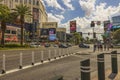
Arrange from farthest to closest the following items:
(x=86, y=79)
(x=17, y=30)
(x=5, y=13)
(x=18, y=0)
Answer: (x=18, y=0), (x=17, y=30), (x=5, y=13), (x=86, y=79)

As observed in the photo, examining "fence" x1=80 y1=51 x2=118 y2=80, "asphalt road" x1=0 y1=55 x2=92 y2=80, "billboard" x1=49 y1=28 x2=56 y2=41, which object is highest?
"billboard" x1=49 y1=28 x2=56 y2=41

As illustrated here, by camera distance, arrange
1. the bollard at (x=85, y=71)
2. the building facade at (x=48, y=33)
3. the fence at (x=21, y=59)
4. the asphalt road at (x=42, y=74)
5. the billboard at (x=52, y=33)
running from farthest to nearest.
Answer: the building facade at (x=48, y=33) < the billboard at (x=52, y=33) < the fence at (x=21, y=59) < the asphalt road at (x=42, y=74) < the bollard at (x=85, y=71)

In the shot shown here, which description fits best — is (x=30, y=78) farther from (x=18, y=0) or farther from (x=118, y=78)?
(x=18, y=0)

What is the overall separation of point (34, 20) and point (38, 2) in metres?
13.2

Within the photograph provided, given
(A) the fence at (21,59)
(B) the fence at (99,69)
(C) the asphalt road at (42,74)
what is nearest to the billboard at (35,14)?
(A) the fence at (21,59)

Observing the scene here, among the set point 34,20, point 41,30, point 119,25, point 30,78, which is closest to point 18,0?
point 34,20

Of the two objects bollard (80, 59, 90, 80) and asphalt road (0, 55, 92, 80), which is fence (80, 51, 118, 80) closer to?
bollard (80, 59, 90, 80)

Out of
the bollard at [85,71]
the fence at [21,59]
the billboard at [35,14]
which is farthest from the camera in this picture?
the billboard at [35,14]

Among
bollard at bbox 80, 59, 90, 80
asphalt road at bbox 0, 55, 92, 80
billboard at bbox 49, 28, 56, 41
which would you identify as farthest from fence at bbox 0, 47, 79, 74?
billboard at bbox 49, 28, 56, 41

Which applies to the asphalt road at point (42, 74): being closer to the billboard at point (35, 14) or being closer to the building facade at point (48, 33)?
the billboard at point (35, 14)

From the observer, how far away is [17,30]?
139625mm

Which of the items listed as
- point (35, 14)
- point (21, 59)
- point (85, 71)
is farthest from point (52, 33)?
point (85, 71)

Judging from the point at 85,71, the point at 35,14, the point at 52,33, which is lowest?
the point at 85,71

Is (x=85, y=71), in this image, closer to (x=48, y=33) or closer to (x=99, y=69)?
(x=99, y=69)
